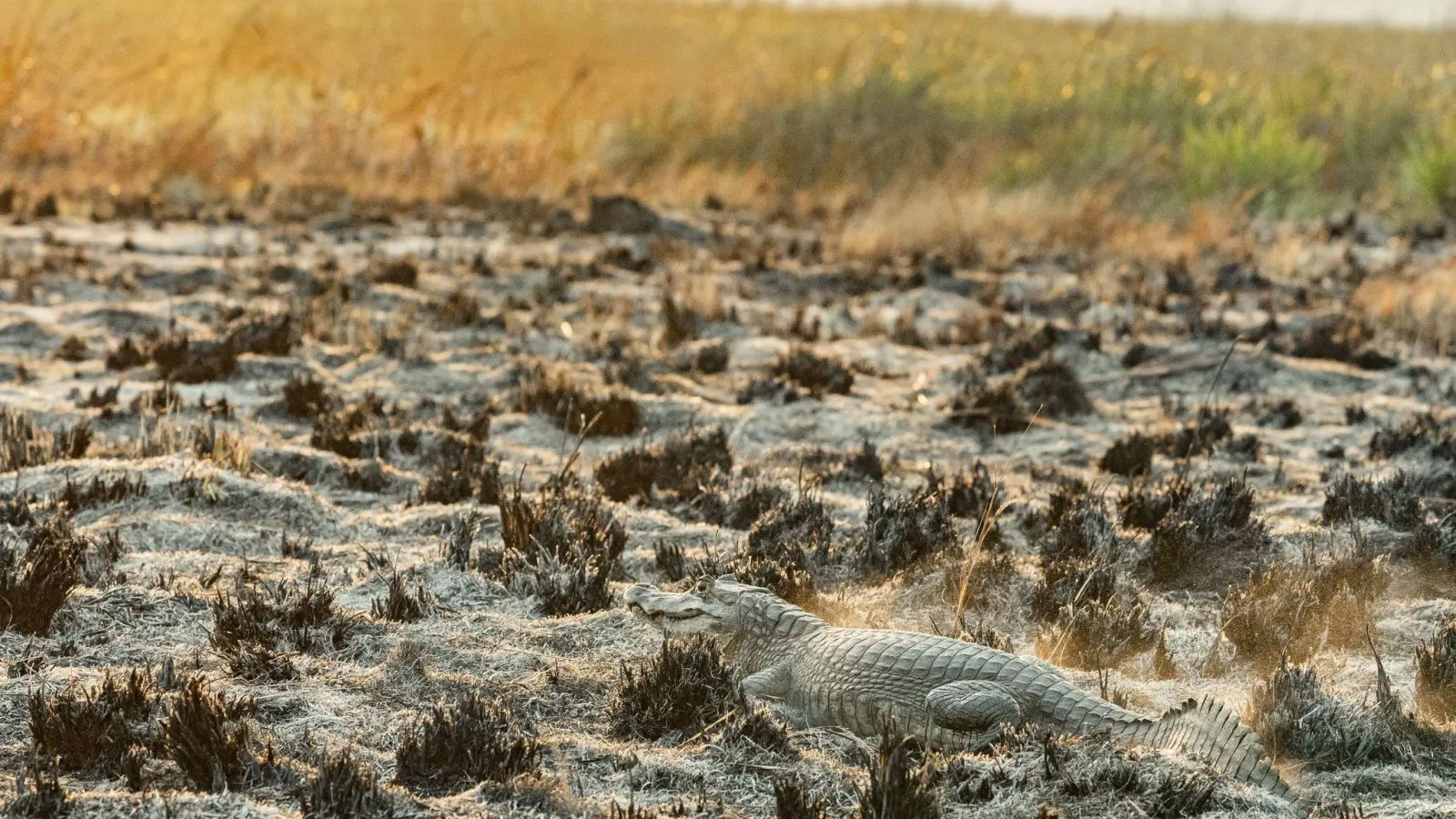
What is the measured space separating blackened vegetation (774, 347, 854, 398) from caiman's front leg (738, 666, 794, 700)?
4.96 m

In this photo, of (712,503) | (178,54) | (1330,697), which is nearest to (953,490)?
(712,503)

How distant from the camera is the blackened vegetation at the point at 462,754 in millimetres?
3900

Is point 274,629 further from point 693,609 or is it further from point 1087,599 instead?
point 1087,599

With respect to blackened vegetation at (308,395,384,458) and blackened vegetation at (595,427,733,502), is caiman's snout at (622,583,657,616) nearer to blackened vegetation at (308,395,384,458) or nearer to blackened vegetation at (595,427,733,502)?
blackened vegetation at (595,427,733,502)

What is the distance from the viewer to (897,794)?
354cm

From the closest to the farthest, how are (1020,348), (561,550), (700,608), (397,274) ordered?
1. (700,608)
2. (561,550)
3. (1020,348)
4. (397,274)

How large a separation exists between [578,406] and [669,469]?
146cm

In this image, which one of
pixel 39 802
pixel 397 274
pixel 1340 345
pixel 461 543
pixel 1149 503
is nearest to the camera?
pixel 39 802

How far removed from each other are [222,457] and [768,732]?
13.0 feet

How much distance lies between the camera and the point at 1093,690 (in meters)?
4.71

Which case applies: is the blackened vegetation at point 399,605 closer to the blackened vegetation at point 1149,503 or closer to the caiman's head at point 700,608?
the caiman's head at point 700,608

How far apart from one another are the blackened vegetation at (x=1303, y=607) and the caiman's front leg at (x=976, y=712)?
1452 millimetres

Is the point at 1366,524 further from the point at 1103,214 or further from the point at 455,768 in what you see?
the point at 1103,214

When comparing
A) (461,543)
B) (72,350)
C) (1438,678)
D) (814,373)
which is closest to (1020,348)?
(814,373)
